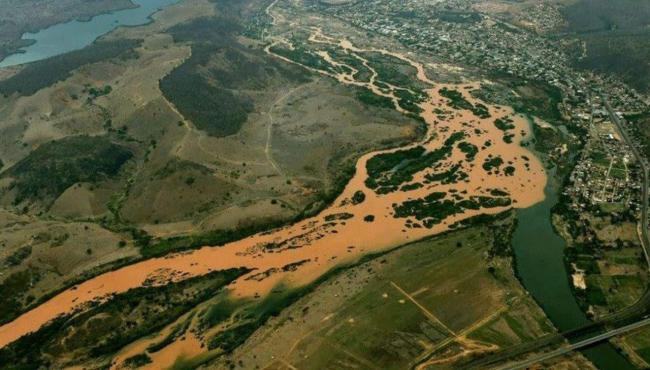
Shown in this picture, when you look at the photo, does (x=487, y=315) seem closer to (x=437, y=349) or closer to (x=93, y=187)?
(x=437, y=349)

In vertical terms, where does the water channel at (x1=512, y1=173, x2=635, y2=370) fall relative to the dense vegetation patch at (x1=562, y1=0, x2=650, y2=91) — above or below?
below

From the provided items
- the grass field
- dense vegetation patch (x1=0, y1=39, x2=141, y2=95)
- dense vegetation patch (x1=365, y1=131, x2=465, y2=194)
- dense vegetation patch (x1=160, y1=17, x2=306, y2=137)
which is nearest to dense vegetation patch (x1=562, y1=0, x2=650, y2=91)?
dense vegetation patch (x1=365, y1=131, x2=465, y2=194)

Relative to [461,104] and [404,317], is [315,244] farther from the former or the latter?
[461,104]

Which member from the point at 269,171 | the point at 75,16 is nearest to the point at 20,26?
the point at 75,16

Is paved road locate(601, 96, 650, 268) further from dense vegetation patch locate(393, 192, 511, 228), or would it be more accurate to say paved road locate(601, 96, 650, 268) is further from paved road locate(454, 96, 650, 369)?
dense vegetation patch locate(393, 192, 511, 228)

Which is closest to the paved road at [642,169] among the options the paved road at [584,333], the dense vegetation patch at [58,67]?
the paved road at [584,333]

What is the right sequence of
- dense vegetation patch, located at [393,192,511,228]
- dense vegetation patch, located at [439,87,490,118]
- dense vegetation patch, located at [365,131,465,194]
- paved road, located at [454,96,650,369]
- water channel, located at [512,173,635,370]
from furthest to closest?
→ 1. dense vegetation patch, located at [439,87,490,118]
2. dense vegetation patch, located at [365,131,465,194]
3. dense vegetation patch, located at [393,192,511,228]
4. water channel, located at [512,173,635,370]
5. paved road, located at [454,96,650,369]

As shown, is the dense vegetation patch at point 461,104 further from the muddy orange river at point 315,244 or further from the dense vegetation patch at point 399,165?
the muddy orange river at point 315,244
